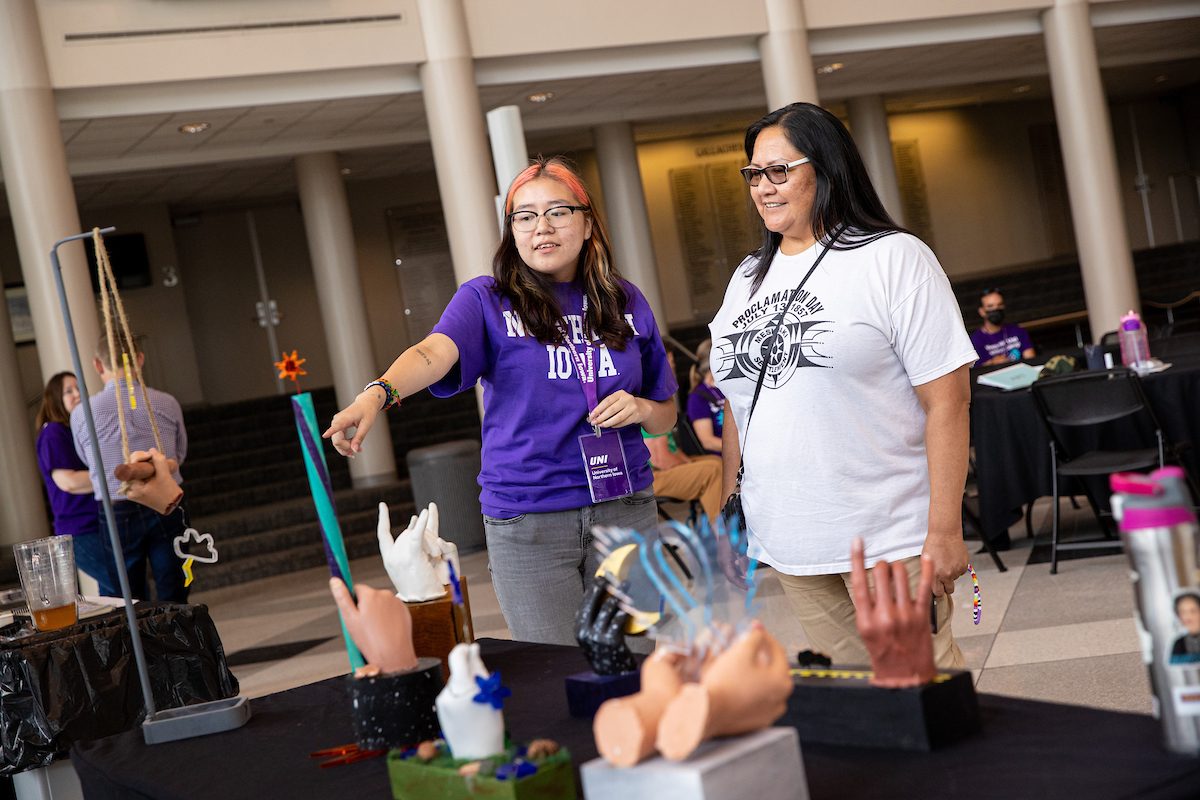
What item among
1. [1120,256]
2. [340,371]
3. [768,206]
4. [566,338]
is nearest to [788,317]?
[768,206]

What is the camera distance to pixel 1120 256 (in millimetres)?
10438

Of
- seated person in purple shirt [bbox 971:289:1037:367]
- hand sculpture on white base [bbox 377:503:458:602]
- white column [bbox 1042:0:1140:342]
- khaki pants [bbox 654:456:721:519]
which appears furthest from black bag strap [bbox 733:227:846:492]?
white column [bbox 1042:0:1140:342]

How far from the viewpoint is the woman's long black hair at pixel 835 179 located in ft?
6.17

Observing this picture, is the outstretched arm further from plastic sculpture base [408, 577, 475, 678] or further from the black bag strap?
the black bag strap

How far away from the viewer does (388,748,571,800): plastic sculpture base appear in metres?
1.00

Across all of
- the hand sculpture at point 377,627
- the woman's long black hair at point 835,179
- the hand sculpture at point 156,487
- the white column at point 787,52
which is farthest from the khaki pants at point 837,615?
the white column at point 787,52

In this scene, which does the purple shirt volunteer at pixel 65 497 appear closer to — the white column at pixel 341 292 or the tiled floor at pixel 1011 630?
the tiled floor at pixel 1011 630

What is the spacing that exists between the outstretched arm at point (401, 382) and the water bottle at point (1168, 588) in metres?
0.94

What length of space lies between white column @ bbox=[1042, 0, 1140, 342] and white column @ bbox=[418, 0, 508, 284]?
568cm

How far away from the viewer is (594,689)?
52.1 inches

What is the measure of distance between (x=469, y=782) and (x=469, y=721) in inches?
2.4

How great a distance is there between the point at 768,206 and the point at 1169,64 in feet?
50.1

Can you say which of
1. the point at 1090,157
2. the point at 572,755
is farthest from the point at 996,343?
the point at 572,755

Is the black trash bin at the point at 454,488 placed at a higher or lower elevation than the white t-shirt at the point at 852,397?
lower
